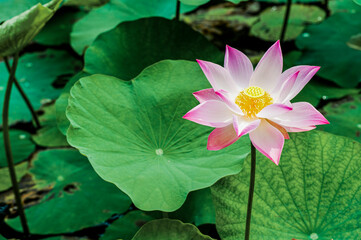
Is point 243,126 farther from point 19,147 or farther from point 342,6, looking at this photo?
point 342,6

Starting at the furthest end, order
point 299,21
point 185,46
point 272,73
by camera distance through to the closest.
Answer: point 299,21 → point 185,46 → point 272,73

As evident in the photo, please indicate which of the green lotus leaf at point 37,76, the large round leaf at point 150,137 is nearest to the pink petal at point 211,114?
the large round leaf at point 150,137

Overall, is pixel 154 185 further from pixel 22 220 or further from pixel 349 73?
pixel 349 73

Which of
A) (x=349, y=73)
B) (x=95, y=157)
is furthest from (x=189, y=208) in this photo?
(x=349, y=73)

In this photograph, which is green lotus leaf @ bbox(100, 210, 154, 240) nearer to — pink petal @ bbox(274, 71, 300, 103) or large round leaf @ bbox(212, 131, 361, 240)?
large round leaf @ bbox(212, 131, 361, 240)

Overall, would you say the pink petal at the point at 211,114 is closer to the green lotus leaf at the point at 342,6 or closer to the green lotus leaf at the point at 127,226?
the green lotus leaf at the point at 127,226

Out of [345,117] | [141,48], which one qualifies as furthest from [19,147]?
[345,117]
